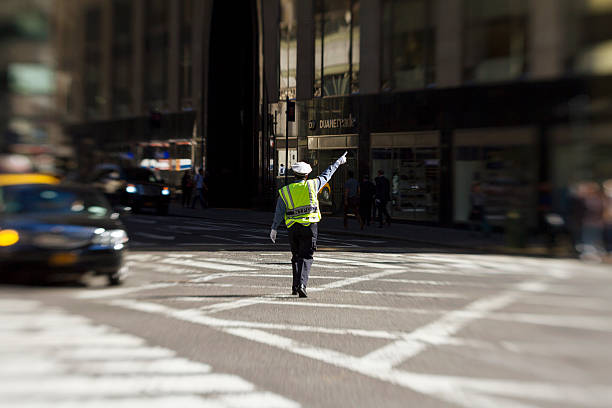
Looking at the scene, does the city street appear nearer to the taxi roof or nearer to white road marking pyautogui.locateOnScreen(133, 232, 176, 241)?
white road marking pyautogui.locateOnScreen(133, 232, 176, 241)

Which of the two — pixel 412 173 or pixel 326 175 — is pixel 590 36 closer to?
pixel 412 173

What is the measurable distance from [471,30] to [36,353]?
3.58ft

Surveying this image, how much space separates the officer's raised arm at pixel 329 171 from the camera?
201 centimetres

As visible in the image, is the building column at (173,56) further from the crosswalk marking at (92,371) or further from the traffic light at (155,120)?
the crosswalk marking at (92,371)

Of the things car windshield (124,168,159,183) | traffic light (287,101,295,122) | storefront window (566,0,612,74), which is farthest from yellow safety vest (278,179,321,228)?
storefront window (566,0,612,74)

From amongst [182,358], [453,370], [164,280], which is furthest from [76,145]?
[182,358]

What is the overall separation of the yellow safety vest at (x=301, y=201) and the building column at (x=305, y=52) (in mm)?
329

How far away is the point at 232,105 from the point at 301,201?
2.58ft

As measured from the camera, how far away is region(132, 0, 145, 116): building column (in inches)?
71.4

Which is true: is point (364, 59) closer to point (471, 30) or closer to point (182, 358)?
point (471, 30)

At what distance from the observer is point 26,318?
1289mm

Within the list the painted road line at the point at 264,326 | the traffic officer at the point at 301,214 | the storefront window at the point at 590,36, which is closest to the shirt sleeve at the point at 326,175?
the traffic officer at the point at 301,214

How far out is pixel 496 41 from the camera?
112cm

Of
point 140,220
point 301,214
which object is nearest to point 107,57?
point 140,220
